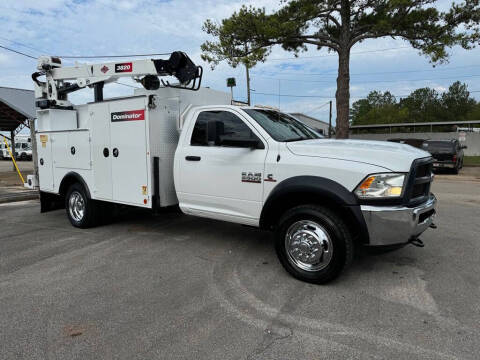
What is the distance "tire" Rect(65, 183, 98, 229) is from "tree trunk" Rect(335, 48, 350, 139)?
13.7 m

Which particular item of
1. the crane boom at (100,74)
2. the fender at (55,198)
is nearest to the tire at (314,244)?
the crane boom at (100,74)

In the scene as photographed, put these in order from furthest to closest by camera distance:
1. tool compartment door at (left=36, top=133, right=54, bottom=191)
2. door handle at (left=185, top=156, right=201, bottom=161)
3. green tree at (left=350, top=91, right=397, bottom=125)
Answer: green tree at (left=350, top=91, right=397, bottom=125)
tool compartment door at (left=36, top=133, right=54, bottom=191)
door handle at (left=185, top=156, right=201, bottom=161)

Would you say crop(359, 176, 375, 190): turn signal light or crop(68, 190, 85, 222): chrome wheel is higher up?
crop(359, 176, 375, 190): turn signal light

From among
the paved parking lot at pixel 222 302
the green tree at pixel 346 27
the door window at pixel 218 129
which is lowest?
the paved parking lot at pixel 222 302

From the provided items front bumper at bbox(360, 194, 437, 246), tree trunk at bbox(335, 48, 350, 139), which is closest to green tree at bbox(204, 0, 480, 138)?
tree trunk at bbox(335, 48, 350, 139)

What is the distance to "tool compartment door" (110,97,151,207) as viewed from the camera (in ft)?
17.9

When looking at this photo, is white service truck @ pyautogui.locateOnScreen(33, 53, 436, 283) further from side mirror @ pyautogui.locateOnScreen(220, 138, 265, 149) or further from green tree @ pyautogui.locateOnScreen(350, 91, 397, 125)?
green tree @ pyautogui.locateOnScreen(350, 91, 397, 125)

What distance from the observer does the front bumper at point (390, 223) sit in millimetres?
3609

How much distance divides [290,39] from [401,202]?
1546 centimetres

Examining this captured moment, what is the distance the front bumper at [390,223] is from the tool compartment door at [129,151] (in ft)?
10.6

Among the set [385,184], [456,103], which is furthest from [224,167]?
[456,103]

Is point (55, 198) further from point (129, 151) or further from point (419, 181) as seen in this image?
point (419, 181)

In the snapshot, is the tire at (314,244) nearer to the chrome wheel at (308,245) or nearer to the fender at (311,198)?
the chrome wheel at (308,245)

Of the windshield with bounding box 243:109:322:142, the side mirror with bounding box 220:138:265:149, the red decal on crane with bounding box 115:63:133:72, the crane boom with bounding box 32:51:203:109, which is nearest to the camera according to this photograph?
the side mirror with bounding box 220:138:265:149
